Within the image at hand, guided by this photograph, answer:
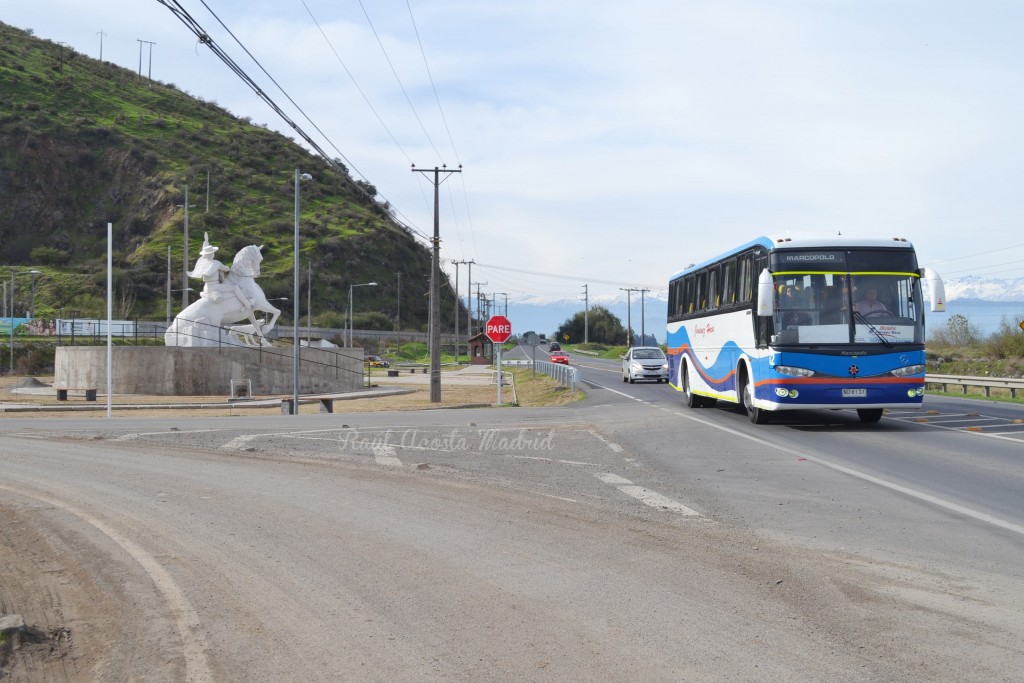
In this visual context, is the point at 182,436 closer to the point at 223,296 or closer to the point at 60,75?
the point at 223,296

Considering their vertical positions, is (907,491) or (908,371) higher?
(908,371)

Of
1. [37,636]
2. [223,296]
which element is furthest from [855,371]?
[223,296]

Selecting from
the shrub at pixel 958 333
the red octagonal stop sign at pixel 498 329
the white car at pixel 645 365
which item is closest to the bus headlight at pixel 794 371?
the red octagonal stop sign at pixel 498 329

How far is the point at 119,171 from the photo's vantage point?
113688 mm

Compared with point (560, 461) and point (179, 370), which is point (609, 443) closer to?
point (560, 461)

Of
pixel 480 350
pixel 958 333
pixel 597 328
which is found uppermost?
pixel 597 328

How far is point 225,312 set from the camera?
43812 millimetres

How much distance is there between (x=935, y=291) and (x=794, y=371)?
8.71 ft

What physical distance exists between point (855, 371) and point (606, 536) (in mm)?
10368

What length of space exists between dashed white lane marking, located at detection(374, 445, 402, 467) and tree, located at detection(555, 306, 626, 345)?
505 ft

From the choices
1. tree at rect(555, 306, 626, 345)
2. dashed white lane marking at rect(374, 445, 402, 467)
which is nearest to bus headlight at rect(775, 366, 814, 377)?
dashed white lane marking at rect(374, 445, 402, 467)

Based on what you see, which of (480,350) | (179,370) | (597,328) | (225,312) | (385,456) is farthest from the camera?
(597,328)

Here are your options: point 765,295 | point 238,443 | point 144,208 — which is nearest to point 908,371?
point 765,295

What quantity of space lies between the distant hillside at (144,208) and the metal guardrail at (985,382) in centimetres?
6790
